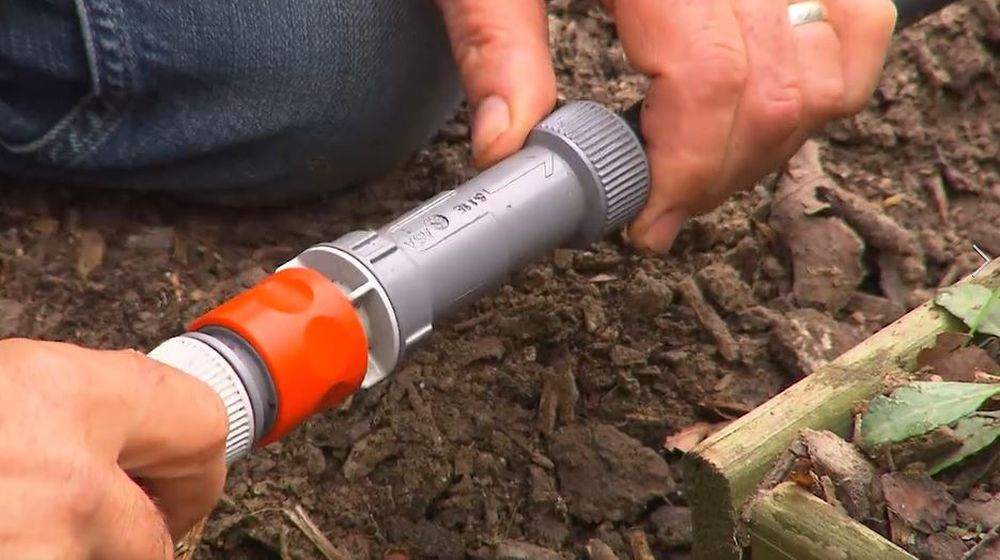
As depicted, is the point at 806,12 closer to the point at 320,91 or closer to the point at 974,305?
the point at 974,305

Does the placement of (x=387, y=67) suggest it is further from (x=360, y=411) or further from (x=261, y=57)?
(x=360, y=411)

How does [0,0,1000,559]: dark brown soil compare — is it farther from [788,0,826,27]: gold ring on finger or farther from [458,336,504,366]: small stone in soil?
[788,0,826,27]: gold ring on finger

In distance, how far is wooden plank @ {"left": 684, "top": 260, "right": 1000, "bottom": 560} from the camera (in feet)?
2.91

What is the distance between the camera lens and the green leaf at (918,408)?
876 mm

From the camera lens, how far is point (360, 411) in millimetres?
1259

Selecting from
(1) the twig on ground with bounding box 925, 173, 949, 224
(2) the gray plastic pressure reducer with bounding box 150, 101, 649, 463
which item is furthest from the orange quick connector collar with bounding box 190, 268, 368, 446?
(1) the twig on ground with bounding box 925, 173, 949, 224

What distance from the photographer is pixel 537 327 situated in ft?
4.36

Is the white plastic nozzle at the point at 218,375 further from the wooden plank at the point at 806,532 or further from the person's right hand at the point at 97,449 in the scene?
the wooden plank at the point at 806,532

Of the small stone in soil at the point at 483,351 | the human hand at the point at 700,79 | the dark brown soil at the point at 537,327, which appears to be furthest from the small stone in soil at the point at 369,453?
the human hand at the point at 700,79

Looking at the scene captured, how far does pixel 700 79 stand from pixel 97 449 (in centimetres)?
60

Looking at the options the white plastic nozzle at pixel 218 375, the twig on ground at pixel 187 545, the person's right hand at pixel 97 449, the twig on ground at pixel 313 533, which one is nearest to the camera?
the person's right hand at pixel 97 449

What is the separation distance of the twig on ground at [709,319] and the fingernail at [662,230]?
258 mm

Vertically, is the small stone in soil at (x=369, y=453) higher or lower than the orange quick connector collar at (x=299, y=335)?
lower

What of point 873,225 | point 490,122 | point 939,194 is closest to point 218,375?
point 490,122
